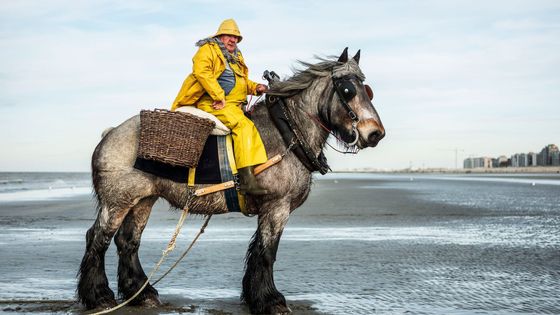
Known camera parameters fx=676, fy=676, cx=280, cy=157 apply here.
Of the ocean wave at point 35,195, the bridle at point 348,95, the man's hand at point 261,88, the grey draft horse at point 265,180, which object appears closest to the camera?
the bridle at point 348,95

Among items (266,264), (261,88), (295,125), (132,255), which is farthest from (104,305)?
(261,88)

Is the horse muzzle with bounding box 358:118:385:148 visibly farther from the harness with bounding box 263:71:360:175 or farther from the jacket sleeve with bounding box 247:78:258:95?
the jacket sleeve with bounding box 247:78:258:95

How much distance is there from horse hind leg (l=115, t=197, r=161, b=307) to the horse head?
225 centimetres

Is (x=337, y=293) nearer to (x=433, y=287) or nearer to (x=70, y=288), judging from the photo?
(x=433, y=287)

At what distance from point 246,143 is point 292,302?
1.96 meters

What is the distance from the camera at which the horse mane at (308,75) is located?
7250mm

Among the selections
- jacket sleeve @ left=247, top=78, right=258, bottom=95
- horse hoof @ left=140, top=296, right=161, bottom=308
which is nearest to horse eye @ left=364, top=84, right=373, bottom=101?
jacket sleeve @ left=247, top=78, right=258, bottom=95

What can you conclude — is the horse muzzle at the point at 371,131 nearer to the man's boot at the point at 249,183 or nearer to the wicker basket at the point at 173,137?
the man's boot at the point at 249,183

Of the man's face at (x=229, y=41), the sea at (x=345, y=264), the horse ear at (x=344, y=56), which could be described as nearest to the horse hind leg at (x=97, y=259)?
the sea at (x=345, y=264)

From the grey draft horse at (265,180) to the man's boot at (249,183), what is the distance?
0.34 ft

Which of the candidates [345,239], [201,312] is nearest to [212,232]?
[345,239]

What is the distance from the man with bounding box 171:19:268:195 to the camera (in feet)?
23.1

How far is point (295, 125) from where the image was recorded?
24.1 feet

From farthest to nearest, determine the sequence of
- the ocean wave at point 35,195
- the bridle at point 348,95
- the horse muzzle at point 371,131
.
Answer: the ocean wave at point 35,195
the bridle at point 348,95
the horse muzzle at point 371,131
